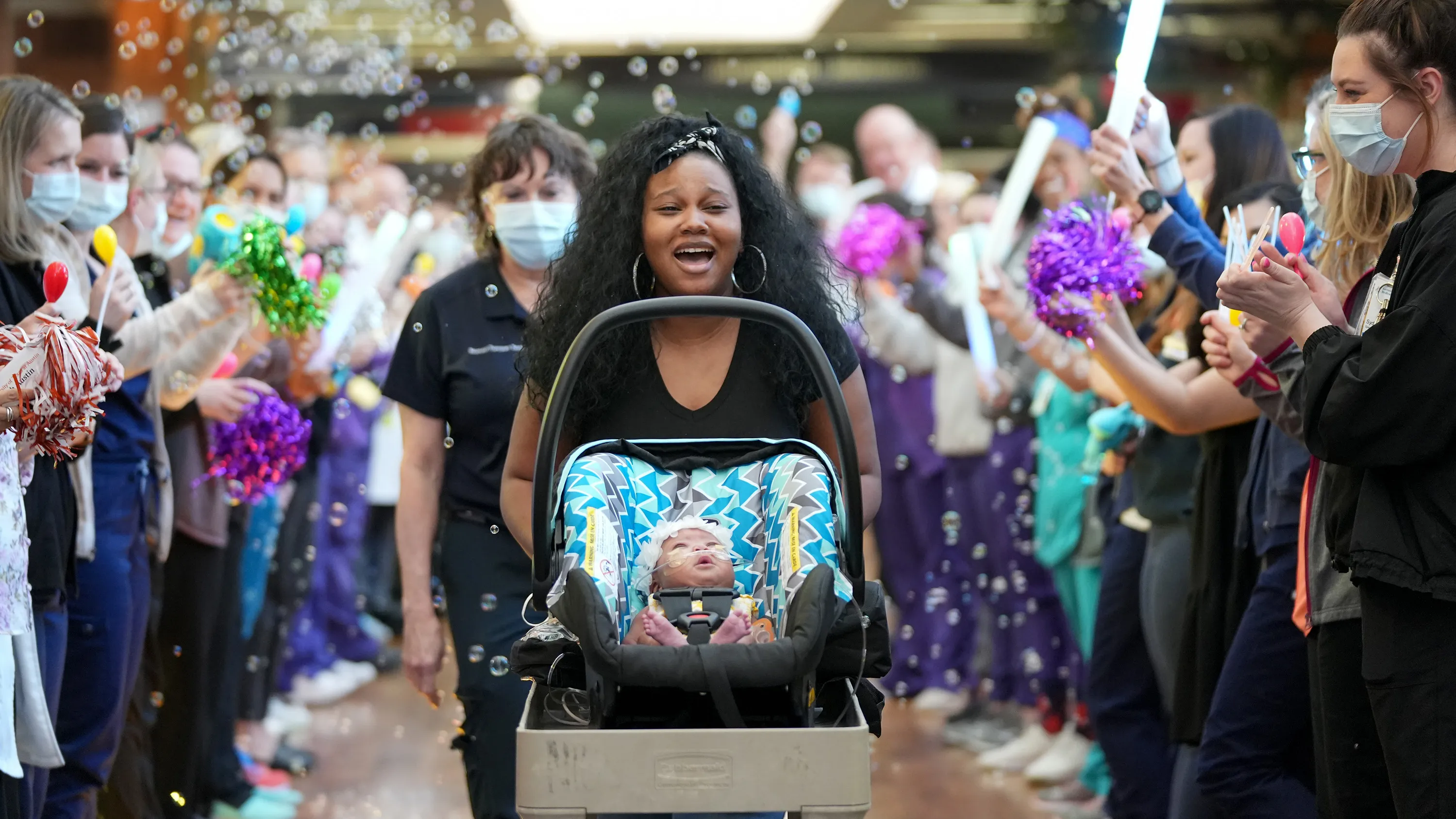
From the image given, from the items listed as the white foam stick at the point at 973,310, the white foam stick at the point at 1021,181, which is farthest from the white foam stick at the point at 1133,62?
the white foam stick at the point at 973,310

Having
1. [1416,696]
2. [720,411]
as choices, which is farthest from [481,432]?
[1416,696]

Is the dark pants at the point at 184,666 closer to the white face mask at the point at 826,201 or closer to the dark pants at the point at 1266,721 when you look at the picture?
the dark pants at the point at 1266,721

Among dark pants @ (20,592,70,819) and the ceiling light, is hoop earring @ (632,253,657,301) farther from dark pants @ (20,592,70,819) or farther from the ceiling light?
the ceiling light

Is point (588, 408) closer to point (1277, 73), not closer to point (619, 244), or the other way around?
point (619, 244)

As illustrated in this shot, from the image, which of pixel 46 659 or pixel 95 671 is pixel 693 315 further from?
pixel 95 671

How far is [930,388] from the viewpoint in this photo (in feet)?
22.4

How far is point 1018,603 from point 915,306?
1.27 m

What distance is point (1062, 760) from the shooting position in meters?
5.58

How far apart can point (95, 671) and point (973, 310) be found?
331 centimetres

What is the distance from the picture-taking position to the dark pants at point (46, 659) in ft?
10.9

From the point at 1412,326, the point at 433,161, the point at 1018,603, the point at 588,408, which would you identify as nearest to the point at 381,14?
the point at 433,161

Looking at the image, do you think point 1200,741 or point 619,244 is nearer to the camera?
point 619,244

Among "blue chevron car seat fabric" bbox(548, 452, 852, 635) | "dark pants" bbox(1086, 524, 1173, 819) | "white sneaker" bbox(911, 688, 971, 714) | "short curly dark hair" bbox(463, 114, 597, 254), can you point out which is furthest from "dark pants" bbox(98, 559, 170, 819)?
"white sneaker" bbox(911, 688, 971, 714)

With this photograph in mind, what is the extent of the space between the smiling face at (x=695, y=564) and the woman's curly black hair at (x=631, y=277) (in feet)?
1.35
